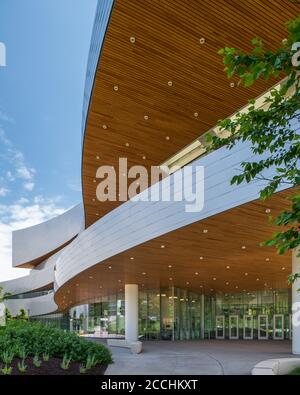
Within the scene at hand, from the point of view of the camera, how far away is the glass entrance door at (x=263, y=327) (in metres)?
36.9

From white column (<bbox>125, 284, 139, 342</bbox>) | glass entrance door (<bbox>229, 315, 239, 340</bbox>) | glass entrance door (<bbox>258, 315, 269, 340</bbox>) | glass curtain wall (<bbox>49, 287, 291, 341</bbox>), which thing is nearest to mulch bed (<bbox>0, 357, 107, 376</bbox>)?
white column (<bbox>125, 284, 139, 342</bbox>)

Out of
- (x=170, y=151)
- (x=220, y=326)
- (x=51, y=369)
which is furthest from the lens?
(x=220, y=326)

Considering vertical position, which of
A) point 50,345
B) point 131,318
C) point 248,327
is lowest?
point 248,327

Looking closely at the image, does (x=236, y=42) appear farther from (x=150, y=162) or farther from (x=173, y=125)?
(x=150, y=162)

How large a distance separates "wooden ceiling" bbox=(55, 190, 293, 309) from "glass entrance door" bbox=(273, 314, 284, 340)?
4.84 metres

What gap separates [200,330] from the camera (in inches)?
1535

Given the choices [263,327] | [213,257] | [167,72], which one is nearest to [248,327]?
[263,327]

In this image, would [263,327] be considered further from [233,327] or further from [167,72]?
[167,72]

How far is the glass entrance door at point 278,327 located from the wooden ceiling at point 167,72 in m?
21.3

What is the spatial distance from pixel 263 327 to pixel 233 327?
2.84 m

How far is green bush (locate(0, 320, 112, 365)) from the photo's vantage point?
1245cm

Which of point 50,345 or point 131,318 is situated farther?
point 131,318

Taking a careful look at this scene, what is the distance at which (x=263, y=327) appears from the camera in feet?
122

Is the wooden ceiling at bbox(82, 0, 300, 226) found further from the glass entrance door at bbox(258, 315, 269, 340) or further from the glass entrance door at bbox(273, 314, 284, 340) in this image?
the glass entrance door at bbox(258, 315, 269, 340)
